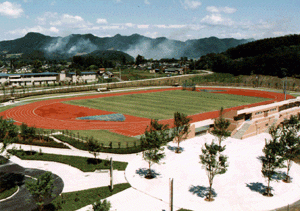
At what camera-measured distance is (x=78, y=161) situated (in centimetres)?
2895

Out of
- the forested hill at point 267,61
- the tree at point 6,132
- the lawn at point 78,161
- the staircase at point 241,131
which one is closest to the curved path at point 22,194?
the lawn at point 78,161

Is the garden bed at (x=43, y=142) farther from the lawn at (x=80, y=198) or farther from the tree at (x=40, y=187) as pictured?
the tree at (x=40, y=187)

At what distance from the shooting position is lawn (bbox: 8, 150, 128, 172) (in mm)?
27375

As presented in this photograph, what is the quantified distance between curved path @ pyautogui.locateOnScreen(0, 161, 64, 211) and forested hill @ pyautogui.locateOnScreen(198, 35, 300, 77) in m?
134

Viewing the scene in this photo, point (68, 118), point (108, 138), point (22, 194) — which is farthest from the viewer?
point (68, 118)

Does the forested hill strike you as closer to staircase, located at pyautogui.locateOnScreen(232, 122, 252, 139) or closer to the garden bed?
staircase, located at pyautogui.locateOnScreen(232, 122, 252, 139)

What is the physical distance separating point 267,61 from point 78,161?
5619 inches

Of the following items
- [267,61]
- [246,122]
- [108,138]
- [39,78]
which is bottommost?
[108,138]

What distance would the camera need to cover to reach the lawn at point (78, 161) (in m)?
27.4

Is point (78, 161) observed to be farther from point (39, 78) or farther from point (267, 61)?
point (267, 61)

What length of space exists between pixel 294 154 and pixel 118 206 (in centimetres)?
1734

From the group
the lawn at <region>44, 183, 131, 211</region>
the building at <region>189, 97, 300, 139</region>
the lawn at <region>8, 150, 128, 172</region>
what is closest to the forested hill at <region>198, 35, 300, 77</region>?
the building at <region>189, 97, 300, 139</region>

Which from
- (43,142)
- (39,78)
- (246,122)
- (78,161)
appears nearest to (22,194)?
(78,161)

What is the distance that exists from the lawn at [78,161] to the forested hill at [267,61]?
12791cm
